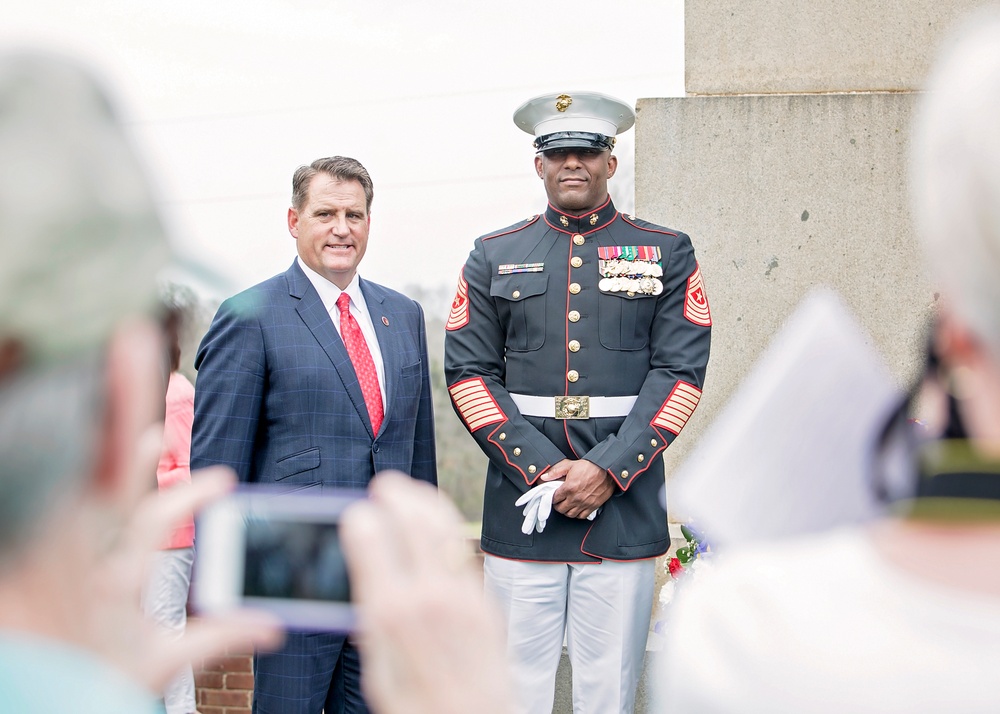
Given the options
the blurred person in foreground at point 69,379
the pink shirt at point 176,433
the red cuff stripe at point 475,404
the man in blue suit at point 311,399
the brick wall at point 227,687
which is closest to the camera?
the blurred person in foreground at point 69,379

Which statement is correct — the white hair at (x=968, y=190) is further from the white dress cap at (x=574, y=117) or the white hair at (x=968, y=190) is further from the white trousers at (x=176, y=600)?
the white trousers at (x=176, y=600)

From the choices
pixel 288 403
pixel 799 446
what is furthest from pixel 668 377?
pixel 799 446

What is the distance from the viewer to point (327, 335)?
2.79 metres

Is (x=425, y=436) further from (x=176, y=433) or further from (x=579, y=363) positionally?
(x=176, y=433)

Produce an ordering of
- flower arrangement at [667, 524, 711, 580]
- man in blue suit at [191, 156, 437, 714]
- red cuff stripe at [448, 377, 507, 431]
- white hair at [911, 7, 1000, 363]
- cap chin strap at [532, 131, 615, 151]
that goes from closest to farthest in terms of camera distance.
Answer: white hair at [911, 7, 1000, 363], man in blue suit at [191, 156, 437, 714], red cuff stripe at [448, 377, 507, 431], cap chin strap at [532, 131, 615, 151], flower arrangement at [667, 524, 711, 580]

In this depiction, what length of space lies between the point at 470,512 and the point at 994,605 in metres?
9.00

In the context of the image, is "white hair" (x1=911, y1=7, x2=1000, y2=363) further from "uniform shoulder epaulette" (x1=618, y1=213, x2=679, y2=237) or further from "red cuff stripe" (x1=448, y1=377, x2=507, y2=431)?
"uniform shoulder epaulette" (x1=618, y1=213, x2=679, y2=237)

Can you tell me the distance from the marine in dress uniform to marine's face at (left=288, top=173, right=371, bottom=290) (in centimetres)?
47

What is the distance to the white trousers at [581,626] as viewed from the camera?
3020mm

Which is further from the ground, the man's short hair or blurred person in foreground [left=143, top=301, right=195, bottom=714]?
the man's short hair

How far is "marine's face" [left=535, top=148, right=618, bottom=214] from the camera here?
327cm

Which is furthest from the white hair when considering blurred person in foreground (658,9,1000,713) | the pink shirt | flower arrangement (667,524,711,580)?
the pink shirt

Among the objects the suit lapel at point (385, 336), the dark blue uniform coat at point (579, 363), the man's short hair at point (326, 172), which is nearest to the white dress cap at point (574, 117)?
the dark blue uniform coat at point (579, 363)

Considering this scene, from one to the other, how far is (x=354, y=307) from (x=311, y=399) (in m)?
0.37
